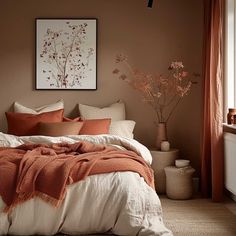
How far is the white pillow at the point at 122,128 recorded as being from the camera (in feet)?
16.5

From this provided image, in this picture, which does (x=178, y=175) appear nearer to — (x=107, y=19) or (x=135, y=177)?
(x=135, y=177)

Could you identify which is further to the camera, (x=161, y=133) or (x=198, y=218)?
(x=161, y=133)

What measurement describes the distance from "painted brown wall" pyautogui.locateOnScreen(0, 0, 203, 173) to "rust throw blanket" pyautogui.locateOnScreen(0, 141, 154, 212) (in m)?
1.95

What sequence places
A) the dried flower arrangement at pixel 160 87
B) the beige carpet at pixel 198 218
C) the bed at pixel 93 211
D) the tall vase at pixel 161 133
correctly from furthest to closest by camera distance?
the dried flower arrangement at pixel 160 87 < the tall vase at pixel 161 133 < the beige carpet at pixel 198 218 < the bed at pixel 93 211

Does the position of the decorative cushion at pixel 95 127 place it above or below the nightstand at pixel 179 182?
above

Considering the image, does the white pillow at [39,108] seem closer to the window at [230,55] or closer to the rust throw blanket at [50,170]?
the rust throw blanket at [50,170]

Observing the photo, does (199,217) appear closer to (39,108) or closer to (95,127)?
(95,127)

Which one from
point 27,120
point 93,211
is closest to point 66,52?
point 27,120

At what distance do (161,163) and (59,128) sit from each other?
1259mm

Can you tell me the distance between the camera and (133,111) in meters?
5.43

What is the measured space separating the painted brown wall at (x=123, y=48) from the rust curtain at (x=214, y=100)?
664 mm

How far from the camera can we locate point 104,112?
205 inches

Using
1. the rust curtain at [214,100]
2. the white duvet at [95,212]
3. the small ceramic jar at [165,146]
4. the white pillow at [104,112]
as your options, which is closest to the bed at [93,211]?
the white duvet at [95,212]

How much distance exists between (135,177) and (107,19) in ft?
9.27
